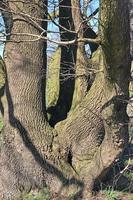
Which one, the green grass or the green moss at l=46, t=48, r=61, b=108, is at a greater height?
the green moss at l=46, t=48, r=61, b=108

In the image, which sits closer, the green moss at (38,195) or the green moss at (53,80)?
the green moss at (38,195)

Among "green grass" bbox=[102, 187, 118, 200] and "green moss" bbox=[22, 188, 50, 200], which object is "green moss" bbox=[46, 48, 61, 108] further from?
"green grass" bbox=[102, 187, 118, 200]

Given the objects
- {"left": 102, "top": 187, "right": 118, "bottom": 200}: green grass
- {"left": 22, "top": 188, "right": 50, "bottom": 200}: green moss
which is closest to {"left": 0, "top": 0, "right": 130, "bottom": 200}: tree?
{"left": 22, "top": 188, "right": 50, "bottom": 200}: green moss

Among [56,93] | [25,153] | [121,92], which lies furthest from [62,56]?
[121,92]

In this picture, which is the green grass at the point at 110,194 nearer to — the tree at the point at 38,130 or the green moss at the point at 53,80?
the tree at the point at 38,130

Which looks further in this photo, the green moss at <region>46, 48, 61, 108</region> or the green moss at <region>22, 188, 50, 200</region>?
the green moss at <region>46, 48, 61, 108</region>

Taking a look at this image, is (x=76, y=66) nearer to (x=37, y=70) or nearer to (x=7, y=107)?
(x=37, y=70)

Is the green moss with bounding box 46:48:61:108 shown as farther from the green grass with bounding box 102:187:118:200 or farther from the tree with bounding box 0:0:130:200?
the green grass with bounding box 102:187:118:200

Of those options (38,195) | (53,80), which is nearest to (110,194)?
(38,195)

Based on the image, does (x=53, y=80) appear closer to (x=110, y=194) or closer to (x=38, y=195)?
(x=38, y=195)

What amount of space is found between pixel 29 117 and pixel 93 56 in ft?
4.24

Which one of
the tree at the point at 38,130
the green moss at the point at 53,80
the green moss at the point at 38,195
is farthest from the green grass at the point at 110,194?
the green moss at the point at 53,80

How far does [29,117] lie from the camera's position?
23.1 ft

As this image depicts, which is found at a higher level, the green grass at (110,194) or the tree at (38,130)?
the tree at (38,130)
